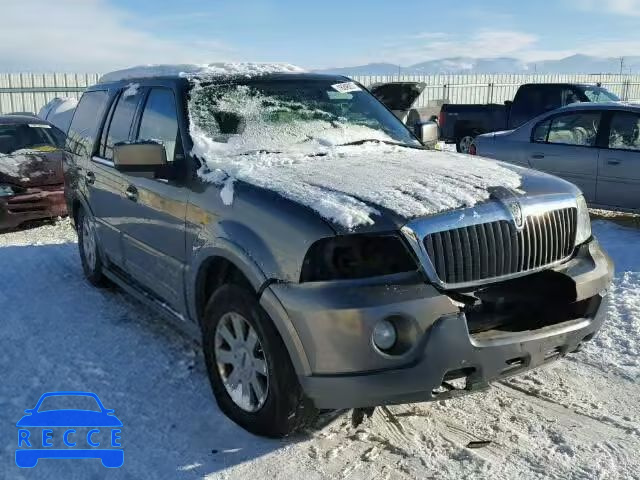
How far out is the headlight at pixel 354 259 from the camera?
2.94 m

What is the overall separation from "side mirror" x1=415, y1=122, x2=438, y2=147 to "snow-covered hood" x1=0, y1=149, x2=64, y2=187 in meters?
5.97

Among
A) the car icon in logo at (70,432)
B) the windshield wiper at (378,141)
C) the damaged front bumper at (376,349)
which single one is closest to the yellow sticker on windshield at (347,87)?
the windshield wiper at (378,141)

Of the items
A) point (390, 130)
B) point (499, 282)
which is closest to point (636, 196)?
point (390, 130)

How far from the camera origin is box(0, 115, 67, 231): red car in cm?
862

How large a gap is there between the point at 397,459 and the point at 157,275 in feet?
6.72

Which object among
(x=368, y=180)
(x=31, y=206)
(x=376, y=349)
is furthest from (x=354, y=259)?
(x=31, y=206)

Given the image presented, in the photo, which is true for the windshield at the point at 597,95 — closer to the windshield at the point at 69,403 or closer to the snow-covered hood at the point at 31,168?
the snow-covered hood at the point at 31,168

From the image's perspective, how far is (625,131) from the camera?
830 centimetres

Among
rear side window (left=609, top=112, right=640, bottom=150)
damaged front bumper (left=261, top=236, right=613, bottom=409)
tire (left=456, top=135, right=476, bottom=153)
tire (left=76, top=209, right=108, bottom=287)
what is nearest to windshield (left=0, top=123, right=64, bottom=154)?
tire (left=76, top=209, right=108, bottom=287)

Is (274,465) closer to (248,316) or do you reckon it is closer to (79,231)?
(248,316)

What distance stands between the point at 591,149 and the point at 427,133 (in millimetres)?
4350

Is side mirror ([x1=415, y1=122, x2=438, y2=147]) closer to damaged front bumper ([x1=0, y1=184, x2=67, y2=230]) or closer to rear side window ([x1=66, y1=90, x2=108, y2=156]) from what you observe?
rear side window ([x1=66, y1=90, x2=108, y2=156])

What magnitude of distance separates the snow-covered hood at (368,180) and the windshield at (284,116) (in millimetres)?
177

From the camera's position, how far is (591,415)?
3625 mm
